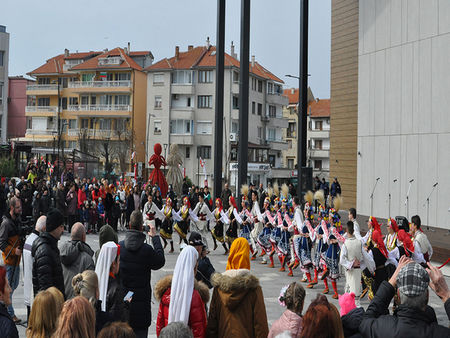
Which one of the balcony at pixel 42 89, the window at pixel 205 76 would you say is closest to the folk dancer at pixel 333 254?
the window at pixel 205 76

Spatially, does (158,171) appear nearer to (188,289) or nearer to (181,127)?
(188,289)

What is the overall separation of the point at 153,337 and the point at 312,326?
5139 mm

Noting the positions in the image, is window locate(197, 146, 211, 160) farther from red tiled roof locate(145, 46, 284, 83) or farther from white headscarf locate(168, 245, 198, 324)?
white headscarf locate(168, 245, 198, 324)

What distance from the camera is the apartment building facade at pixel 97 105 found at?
63.1m

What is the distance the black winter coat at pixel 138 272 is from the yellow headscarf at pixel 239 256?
1.05 m

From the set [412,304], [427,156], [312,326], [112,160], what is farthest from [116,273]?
[112,160]

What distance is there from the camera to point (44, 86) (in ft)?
232

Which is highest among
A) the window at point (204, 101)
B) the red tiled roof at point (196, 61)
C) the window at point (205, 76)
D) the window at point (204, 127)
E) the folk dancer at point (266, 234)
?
the red tiled roof at point (196, 61)

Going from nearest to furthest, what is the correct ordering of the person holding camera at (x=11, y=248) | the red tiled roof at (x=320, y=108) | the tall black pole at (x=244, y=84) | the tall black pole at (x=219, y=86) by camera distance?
the person holding camera at (x=11, y=248) → the tall black pole at (x=244, y=84) → the tall black pole at (x=219, y=86) → the red tiled roof at (x=320, y=108)

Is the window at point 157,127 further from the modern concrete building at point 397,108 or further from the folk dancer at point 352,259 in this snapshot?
the folk dancer at point 352,259

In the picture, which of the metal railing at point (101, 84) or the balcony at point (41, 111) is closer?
the metal railing at point (101, 84)

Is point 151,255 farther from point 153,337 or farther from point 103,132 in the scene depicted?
point 103,132

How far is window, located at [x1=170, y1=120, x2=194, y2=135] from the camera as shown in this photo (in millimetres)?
62256

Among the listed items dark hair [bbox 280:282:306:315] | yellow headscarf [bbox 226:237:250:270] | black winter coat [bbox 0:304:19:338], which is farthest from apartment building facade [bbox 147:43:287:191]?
black winter coat [bbox 0:304:19:338]
